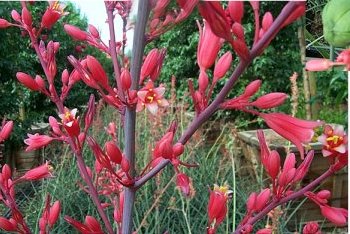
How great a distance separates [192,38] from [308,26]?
179 inches

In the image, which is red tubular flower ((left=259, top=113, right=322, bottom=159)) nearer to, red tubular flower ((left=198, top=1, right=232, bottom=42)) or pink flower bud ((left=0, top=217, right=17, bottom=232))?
red tubular flower ((left=198, top=1, right=232, bottom=42))

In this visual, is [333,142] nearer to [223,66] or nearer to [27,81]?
[223,66]

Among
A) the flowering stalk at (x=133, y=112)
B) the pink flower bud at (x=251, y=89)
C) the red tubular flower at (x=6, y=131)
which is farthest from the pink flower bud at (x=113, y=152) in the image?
the red tubular flower at (x=6, y=131)

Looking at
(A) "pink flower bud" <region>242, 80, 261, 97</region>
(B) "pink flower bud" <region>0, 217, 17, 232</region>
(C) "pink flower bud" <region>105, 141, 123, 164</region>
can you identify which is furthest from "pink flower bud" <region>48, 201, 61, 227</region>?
(A) "pink flower bud" <region>242, 80, 261, 97</region>

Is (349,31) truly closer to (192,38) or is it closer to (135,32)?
(135,32)

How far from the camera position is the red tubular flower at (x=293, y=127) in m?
0.35

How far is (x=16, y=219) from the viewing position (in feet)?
1.70

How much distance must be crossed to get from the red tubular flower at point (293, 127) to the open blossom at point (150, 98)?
0.29 ft

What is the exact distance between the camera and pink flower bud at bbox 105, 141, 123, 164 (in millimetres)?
415

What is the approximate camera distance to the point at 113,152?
0.42 m

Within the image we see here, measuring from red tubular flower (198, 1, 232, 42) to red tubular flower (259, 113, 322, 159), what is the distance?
0.31 feet

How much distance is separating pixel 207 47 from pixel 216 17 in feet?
0.35

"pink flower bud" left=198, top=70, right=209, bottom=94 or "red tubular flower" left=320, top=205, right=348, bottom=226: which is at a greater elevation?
"pink flower bud" left=198, top=70, right=209, bottom=94

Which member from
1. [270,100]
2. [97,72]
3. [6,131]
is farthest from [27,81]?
[270,100]
